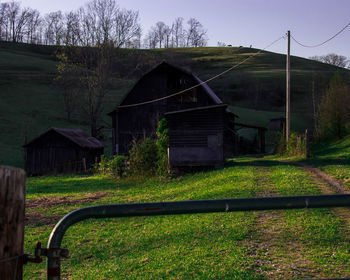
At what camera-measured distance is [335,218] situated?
8656 millimetres

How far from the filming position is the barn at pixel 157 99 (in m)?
30.8

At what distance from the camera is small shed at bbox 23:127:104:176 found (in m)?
34.7

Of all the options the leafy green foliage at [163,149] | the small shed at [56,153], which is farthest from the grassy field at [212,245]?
the small shed at [56,153]

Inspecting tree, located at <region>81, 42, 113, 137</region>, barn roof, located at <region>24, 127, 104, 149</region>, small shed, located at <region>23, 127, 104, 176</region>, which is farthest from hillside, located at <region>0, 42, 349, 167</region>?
barn roof, located at <region>24, 127, 104, 149</region>

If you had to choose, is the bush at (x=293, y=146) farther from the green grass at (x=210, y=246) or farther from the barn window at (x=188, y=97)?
the green grass at (x=210, y=246)

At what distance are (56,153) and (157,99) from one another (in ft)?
36.6

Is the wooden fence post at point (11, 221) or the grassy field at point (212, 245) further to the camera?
the grassy field at point (212, 245)

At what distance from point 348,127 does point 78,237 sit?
111 feet

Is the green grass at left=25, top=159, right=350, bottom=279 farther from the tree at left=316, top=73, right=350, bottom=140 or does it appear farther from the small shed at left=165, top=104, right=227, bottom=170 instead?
the tree at left=316, top=73, right=350, bottom=140

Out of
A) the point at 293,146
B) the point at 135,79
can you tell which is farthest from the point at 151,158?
the point at 135,79

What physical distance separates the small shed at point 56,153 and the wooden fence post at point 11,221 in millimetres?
32839

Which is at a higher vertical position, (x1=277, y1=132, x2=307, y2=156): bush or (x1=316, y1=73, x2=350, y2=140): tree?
(x1=316, y1=73, x2=350, y2=140): tree

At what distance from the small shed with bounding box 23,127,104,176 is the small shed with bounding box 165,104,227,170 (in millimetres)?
13939

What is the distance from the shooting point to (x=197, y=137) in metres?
23.3
